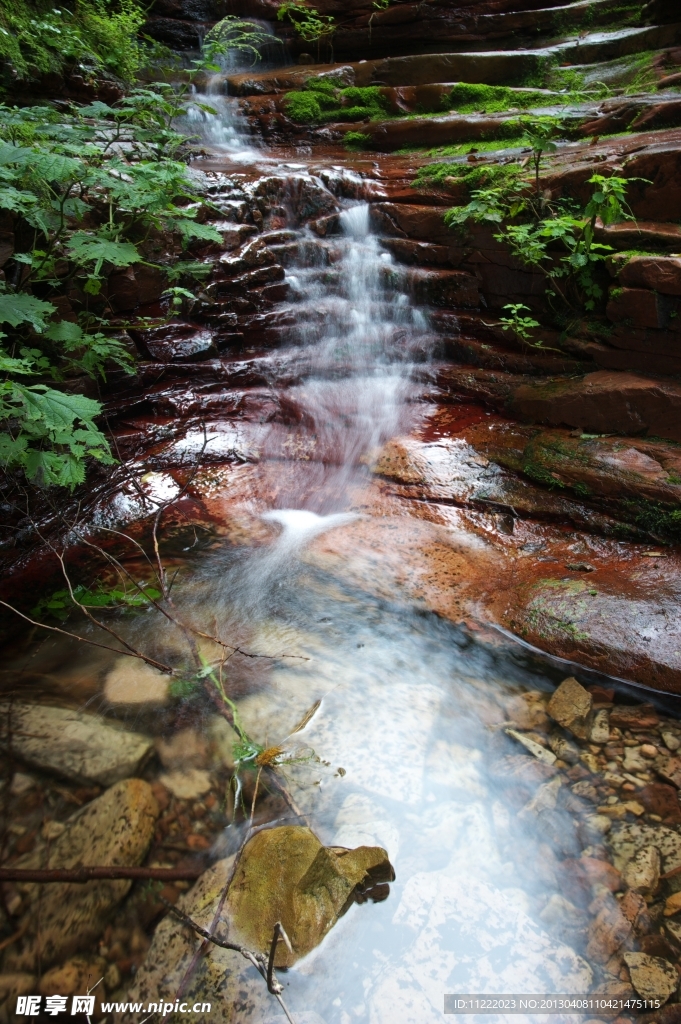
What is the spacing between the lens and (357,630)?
3416 mm

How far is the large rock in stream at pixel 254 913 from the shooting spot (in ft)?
6.17

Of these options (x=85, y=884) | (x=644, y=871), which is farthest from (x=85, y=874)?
(x=644, y=871)

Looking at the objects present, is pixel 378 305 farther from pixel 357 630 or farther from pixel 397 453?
pixel 357 630

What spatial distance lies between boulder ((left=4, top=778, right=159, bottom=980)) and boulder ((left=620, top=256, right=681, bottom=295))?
462cm

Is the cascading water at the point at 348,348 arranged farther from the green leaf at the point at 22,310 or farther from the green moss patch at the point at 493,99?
the green moss patch at the point at 493,99

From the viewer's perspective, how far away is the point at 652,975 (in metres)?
1.89

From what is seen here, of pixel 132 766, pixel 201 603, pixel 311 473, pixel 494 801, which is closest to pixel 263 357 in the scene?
pixel 311 473

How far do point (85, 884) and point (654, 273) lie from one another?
5.01 meters

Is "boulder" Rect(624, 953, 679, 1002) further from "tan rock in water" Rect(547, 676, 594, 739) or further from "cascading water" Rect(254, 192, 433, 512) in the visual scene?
"cascading water" Rect(254, 192, 433, 512)

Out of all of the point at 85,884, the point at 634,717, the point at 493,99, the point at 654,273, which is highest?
the point at 493,99

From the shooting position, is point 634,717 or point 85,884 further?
point 634,717

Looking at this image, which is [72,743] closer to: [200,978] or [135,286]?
[200,978]

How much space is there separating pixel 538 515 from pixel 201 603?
245 cm

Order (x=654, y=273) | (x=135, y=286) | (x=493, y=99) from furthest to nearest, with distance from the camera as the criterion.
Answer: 1. (x=493, y=99)
2. (x=135, y=286)
3. (x=654, y=273)
